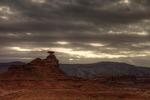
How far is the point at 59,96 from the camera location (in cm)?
7556

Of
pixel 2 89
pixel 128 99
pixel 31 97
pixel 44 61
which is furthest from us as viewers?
pixel 44 61

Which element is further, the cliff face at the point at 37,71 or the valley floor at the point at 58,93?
the cliff face at the point at 37,71

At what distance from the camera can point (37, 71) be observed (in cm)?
11175

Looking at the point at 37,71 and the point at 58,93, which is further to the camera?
the point at 37,71

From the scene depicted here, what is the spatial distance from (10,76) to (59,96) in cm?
3677

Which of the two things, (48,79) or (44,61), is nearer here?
(48,79)

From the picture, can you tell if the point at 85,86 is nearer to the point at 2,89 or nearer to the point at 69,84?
the point at 69,84

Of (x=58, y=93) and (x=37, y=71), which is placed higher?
(x=37, y=71)

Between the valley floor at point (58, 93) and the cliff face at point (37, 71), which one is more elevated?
the cliff face at point (37, 71)

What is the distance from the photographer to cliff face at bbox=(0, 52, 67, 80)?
10750 cm

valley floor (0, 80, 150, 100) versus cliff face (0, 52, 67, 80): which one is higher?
cliff face (0, 52, 67, 80)

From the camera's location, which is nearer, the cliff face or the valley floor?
the valley floor

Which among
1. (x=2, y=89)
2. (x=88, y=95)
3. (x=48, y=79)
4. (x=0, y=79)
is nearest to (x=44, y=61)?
(x=48, y=79)

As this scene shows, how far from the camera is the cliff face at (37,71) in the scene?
108 metres
